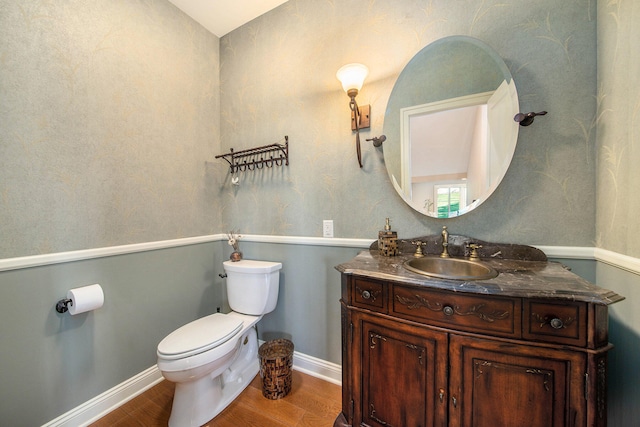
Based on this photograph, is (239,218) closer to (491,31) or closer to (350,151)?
(350,151)

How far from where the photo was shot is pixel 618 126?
0.90 metres

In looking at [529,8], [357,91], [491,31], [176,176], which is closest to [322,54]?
[357,91]

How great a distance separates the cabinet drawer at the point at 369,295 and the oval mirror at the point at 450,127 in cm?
57

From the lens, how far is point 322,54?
160 cm

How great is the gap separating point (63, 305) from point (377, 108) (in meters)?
2.07

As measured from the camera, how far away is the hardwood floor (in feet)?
4.22

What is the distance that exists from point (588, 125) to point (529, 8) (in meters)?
0.62

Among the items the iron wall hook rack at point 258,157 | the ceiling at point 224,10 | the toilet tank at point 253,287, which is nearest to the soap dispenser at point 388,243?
the toilet tank at point 253,287

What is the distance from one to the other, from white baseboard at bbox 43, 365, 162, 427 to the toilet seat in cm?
52

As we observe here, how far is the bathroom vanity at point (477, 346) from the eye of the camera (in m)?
0.72

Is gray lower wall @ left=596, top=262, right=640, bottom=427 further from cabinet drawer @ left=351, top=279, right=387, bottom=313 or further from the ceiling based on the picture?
the ceiling

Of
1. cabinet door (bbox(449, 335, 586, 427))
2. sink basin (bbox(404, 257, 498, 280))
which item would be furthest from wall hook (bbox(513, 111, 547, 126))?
cabinet door (bbox(449, 335, 586, 427))

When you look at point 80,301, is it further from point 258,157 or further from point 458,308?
point 458,308

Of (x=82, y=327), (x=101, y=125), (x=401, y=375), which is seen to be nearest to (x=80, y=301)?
(x=82, y=327)
